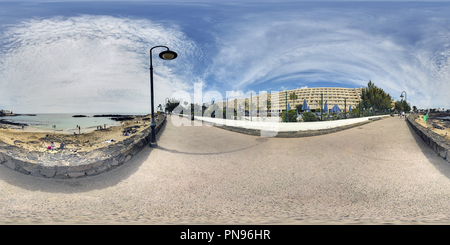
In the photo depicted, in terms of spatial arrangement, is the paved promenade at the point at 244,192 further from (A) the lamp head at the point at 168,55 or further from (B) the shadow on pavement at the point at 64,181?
(A) the lamp head at the point at 168,55

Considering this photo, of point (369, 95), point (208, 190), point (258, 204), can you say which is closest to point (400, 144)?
point (258, 204)

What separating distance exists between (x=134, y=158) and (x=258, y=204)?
445 cm

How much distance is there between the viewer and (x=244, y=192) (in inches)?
157

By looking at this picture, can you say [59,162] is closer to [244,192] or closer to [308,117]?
[244,192]

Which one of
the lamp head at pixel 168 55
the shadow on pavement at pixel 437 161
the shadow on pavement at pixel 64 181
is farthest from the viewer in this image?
the lamp head at pixel 168 55

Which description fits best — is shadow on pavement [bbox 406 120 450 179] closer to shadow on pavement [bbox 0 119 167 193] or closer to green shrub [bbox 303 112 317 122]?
green shrub [bbox 303 112 317 122]

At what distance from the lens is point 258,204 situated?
3.53m

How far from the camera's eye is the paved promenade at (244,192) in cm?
320

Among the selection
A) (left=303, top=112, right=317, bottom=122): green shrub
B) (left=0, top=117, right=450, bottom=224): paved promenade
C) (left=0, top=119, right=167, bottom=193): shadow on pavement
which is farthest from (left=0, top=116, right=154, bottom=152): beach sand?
(left=303, top=112, right=317, bottom=122): green shrub

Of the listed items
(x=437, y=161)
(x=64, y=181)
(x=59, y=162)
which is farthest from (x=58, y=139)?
(x=437, y=161)

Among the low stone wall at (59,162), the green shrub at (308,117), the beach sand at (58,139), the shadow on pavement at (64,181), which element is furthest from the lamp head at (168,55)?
the green shrub at (308,117)

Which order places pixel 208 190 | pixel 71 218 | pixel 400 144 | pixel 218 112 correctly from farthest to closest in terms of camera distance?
1. pixel 218 112
2. pixel 400 144
3. pixel 208 190
4. pixel 71 218

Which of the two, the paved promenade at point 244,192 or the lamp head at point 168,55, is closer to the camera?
the paved promenade at point 244,192

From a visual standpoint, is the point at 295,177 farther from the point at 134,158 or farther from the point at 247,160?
the point at 134,158
